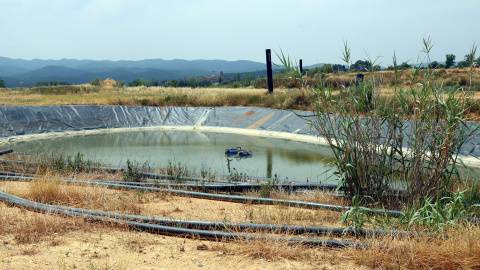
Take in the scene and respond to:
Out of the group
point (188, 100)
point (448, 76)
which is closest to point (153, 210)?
point (188, 100)

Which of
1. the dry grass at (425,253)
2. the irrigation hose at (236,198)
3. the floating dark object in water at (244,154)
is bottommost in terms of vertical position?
the floating dark object in water at (244,154)

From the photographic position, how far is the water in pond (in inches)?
581

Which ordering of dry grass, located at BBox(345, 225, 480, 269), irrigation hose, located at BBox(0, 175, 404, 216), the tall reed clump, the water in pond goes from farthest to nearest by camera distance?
the water in pond
irrigation hose, located at BBox(0, 175, 404, 216)
the tall reed clump
dry grass, located at BBox(345, 225, 480, 269)

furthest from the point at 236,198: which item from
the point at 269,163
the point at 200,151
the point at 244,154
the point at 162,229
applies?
the point at 200,151

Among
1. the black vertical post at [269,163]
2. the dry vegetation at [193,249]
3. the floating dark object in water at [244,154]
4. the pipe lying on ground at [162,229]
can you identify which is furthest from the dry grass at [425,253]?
the floating dark object in water at [244,154]

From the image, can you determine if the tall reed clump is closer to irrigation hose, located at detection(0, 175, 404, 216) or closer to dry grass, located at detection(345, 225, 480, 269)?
irrigation hose, located at detection(0, 175, 404, 216)

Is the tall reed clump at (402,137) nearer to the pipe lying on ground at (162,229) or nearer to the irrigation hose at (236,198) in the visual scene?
the irrigation hose at (236,198)

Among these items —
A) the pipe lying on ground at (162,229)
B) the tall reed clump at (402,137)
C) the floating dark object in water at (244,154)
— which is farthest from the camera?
the floating dark object in water at (244,154)

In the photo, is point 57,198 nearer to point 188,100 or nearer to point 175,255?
point 175,255

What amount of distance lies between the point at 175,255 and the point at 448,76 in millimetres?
45387

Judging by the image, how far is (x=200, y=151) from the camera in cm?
1881

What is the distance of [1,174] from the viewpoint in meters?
10.6

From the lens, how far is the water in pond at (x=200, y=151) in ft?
48.4

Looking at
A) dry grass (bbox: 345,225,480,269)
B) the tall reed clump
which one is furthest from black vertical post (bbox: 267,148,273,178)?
dry grass (bbox: 345,225,480,269)
